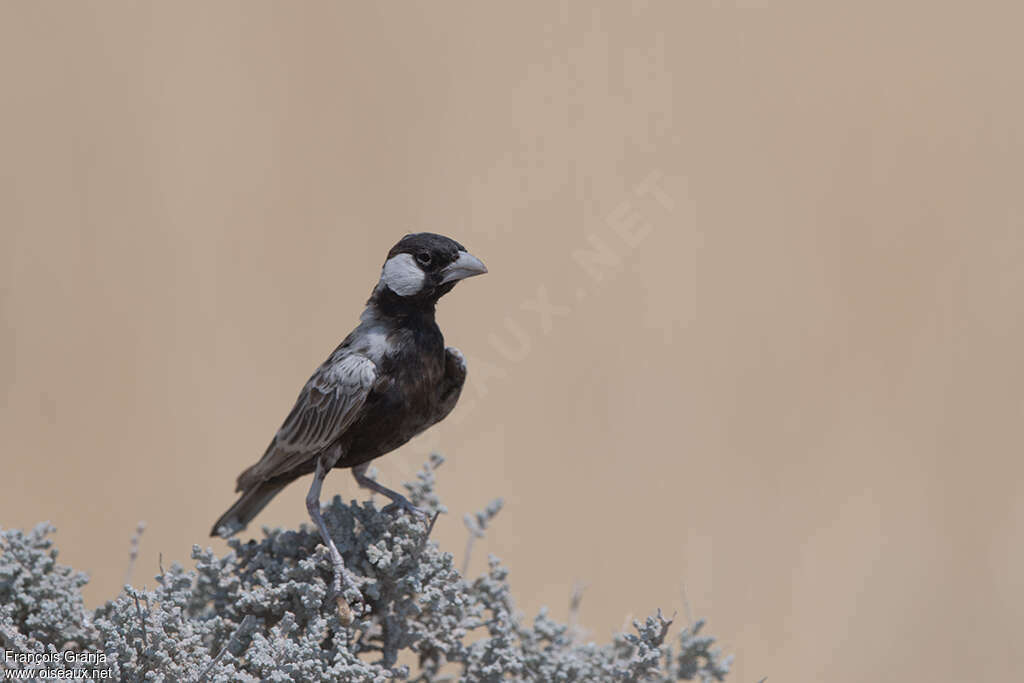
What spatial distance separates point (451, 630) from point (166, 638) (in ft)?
2.73

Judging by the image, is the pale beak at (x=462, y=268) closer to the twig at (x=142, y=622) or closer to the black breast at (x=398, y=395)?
the black breast at (x=398, y=395)

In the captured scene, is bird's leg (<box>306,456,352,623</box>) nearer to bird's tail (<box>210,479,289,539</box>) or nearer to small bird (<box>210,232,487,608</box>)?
small bird (<box>210,232,487,608</box>)

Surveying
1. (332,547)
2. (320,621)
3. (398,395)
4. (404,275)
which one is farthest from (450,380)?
(320,621)

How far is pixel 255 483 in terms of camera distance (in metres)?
3.23

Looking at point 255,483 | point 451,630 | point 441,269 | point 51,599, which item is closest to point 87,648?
point 51,599

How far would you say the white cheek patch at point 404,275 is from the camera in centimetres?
302

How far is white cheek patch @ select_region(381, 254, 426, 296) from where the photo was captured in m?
3.02

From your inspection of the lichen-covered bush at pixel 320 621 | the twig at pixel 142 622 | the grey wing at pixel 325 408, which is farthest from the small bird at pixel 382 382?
the twig at pixel 142 622

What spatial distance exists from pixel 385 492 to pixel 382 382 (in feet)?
1.24

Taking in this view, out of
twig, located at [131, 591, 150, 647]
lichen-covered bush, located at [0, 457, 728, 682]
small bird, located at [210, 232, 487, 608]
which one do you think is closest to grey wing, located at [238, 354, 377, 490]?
small bird, located at [210, 232, 487, 608]

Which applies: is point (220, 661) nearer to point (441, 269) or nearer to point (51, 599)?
point (51, 599)

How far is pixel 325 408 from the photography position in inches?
117

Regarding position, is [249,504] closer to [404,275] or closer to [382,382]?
[382,382]

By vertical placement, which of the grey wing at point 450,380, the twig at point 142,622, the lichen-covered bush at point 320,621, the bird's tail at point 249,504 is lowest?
the twig at point 142,622
